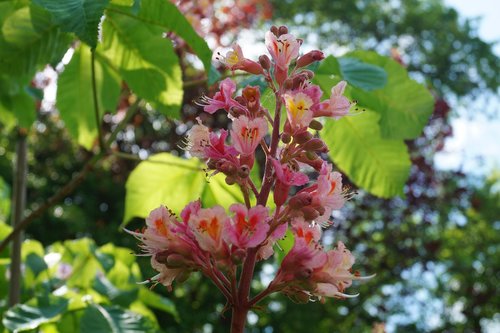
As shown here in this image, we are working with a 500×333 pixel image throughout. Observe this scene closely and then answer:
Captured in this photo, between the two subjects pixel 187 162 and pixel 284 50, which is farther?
pixel 187 162

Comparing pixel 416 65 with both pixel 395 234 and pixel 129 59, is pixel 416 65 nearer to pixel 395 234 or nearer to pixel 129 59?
pixel 395 234

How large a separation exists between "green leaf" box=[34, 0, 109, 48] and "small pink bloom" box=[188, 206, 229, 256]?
40 centimetres

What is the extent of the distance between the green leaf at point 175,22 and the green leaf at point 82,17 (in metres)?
0.24

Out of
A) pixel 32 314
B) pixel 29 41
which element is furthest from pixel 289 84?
pixel 32 314

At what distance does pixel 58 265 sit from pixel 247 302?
143cm

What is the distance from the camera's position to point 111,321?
159 cm

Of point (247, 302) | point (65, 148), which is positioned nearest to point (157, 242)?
point (247, 302)

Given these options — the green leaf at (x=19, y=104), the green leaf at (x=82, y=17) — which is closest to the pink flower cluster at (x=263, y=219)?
the green leaf at (x=82, y=17)

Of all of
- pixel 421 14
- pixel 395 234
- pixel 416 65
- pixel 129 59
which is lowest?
pixel 395 234

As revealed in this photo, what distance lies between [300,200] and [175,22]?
2.08ft

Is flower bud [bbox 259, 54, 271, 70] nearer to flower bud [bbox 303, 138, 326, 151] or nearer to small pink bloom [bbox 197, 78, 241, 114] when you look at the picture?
small pink bloom [bbox 197, 78, 241, 114]

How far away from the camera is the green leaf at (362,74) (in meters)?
1.46

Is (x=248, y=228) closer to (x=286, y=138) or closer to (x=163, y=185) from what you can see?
(x=286, y=138)

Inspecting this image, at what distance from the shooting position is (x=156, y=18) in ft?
4.64
